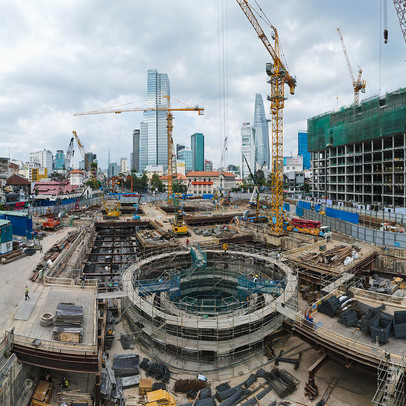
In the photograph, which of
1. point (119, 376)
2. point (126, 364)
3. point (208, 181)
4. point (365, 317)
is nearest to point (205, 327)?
point (126, 364)

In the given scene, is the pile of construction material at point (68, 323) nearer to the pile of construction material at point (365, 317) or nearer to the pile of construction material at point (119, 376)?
the pile of construction material at point (119, 376)

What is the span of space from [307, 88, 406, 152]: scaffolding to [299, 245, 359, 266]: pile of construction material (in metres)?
37.9

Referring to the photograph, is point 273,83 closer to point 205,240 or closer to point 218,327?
point 205,240

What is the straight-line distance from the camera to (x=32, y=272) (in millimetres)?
21922

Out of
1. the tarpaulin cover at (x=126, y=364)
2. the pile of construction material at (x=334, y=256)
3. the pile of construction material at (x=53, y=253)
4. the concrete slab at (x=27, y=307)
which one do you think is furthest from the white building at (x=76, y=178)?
the tarpaulin cover at (x=126, y=364)

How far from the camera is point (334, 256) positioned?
2883cm

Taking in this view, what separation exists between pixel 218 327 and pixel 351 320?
300 inches

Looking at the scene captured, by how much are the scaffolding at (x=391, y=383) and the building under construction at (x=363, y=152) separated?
52.7 m

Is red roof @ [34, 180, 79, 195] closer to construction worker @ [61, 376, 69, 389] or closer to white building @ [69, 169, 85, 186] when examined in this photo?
white building @ [69, 169, 85, 186]

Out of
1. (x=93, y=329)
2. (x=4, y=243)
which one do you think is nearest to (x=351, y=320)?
(x=93, y=329)

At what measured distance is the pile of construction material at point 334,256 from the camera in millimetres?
27406

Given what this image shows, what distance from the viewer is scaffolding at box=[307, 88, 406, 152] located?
54281 millimetres

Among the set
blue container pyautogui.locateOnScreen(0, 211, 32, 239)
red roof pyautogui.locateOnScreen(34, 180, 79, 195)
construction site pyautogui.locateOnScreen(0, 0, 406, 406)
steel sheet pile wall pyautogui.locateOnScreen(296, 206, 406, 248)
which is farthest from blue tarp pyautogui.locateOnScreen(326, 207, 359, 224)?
red roof pyautogui.locateOnScreen(34, 180, 79, 195)

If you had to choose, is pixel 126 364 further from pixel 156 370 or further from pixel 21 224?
pixel 21 224
